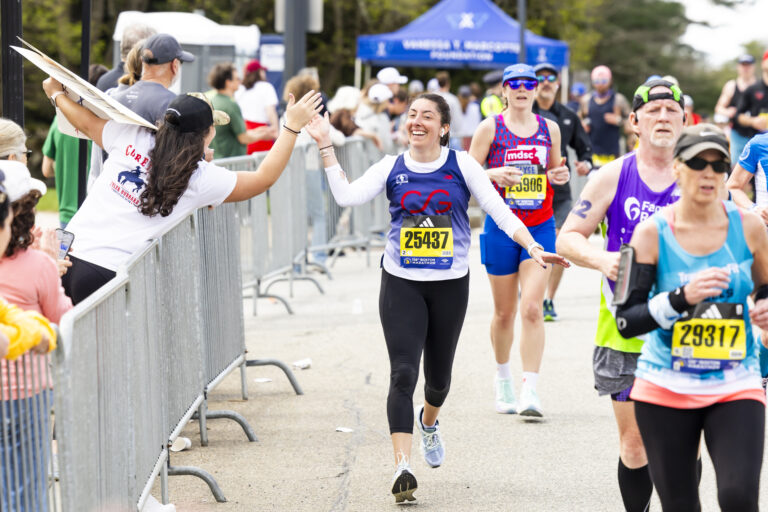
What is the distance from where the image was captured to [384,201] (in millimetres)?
15539

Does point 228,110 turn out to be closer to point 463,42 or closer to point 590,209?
point 590,209

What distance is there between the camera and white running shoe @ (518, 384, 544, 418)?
24.2 feet

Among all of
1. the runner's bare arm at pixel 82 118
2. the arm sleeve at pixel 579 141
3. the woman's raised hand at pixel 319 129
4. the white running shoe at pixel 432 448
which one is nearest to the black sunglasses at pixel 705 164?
the woman's raised hand at pixel 319 129

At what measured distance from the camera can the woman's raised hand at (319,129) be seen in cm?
601

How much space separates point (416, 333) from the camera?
5.91m

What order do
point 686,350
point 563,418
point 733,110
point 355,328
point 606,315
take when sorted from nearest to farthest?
1. point 686,350
2. point 606,315
3. point 563,418
4. point 355,328
5. point 733,110

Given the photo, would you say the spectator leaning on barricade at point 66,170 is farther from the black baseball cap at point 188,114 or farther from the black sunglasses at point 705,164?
the black sunglasses at point 705,164

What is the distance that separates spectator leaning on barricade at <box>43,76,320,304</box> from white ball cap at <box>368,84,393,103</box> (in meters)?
9.69

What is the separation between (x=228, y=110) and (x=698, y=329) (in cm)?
809

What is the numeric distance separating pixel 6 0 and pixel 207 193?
134 centimetres

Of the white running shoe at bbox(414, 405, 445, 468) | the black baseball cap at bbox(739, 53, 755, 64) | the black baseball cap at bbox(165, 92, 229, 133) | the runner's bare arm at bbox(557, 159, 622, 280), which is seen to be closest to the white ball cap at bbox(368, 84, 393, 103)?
the black baseball cap at bbox(739, 53, 755, 64)

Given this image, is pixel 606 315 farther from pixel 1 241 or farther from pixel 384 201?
pixel 384 201

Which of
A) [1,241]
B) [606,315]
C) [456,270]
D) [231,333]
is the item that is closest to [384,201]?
[231,333]

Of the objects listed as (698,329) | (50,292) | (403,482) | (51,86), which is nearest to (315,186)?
(51,86)
